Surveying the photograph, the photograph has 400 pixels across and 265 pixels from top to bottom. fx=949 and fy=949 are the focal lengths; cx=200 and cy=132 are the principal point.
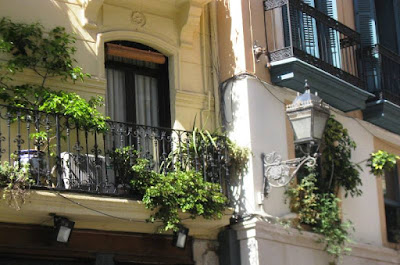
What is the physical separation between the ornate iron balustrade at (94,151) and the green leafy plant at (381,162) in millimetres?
2662

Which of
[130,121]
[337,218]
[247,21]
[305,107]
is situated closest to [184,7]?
[247,21]

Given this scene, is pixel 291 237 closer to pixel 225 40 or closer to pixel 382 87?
pixel 225 40

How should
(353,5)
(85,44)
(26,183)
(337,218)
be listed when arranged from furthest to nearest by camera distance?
(353,5) < (337,218) < (85,44) < (26,183)

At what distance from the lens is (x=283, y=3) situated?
13.7 m

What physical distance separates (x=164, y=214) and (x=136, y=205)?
376 mm

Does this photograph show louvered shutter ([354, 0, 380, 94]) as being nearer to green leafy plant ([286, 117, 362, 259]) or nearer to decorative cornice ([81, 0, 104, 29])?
green leafy plant ([286, 117, 362, 259])

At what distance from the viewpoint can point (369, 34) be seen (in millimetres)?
15766

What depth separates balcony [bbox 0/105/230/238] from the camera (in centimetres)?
1088

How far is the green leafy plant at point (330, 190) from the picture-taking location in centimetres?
1323

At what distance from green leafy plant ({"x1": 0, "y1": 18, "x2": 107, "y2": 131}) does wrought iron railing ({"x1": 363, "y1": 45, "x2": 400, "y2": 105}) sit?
5.14 m

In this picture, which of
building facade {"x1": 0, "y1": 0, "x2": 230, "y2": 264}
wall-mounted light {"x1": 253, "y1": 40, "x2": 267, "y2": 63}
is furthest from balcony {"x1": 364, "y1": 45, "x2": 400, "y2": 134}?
building facade {"x1": 0, "y1": 0, "x2": 230, "y2": 264}

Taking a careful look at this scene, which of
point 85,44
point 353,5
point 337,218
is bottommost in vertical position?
point 337,218

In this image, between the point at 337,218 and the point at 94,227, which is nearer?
the point at 94,227

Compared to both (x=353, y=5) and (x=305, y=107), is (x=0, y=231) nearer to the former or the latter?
(x=305, y=107)
